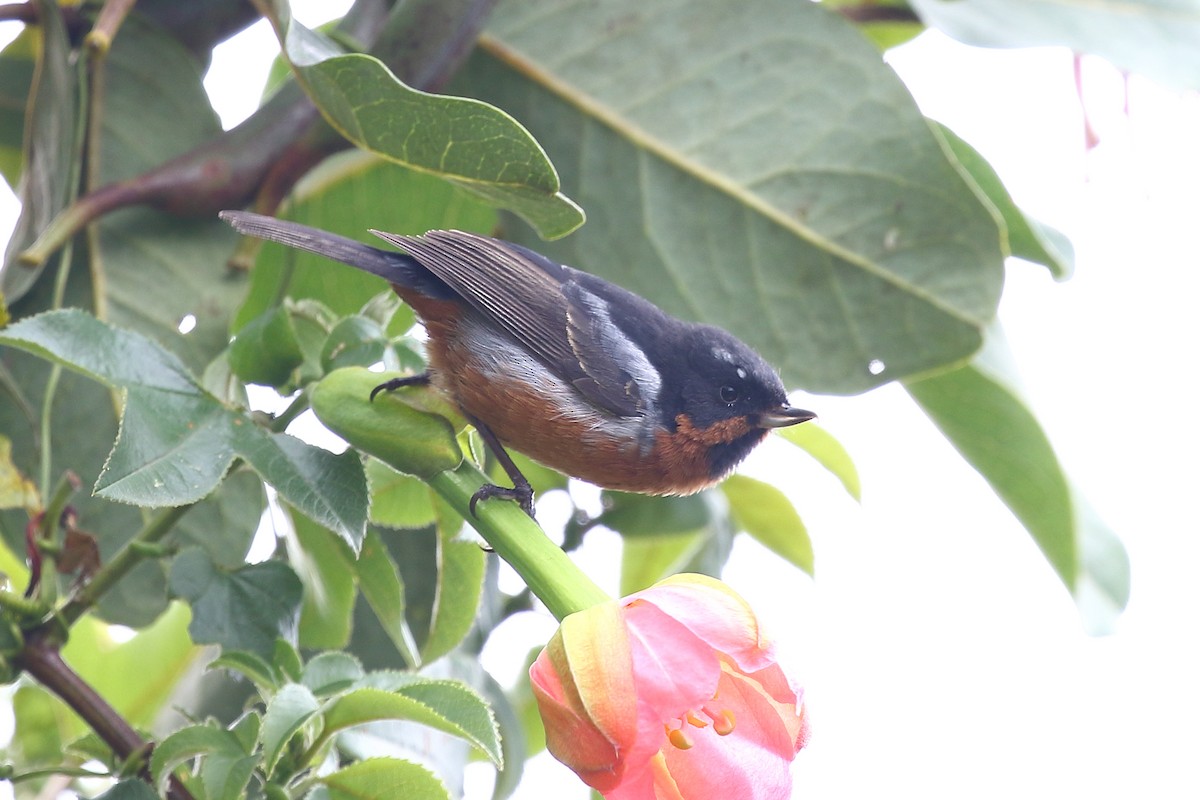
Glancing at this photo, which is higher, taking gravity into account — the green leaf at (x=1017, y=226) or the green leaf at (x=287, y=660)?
the green leaf at (x=287, y=660)

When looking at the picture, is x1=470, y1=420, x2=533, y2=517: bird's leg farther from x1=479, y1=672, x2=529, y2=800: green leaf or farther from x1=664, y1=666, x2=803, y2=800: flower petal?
x1=664, y1=666, x2=803, y2=800: flower petal

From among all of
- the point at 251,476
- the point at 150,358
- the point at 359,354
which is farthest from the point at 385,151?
the point at 251,476

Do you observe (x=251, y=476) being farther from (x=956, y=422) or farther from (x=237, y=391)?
(x=956, y=422)

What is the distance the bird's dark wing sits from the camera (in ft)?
7.04

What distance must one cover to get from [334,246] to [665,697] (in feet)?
3.47

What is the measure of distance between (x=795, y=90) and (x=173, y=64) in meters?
1.06

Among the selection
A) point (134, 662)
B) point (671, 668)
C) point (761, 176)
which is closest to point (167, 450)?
point (671, 668)

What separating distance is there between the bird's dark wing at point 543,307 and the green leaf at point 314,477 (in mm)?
652

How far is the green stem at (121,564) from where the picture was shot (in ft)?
4.93

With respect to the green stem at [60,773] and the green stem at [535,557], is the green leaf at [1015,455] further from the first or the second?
the green stem at [60,773]

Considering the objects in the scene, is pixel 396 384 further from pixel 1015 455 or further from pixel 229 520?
pixel 1015 455

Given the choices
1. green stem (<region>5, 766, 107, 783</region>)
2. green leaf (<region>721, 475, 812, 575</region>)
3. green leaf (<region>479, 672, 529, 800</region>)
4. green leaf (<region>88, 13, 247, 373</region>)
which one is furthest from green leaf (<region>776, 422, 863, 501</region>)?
green stem (<region>5, 766, 107, 783</region>)

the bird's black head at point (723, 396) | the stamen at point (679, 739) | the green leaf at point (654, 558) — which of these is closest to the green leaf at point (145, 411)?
the stamen at point (679, 739)

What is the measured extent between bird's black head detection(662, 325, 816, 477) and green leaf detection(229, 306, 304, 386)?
93 cm
